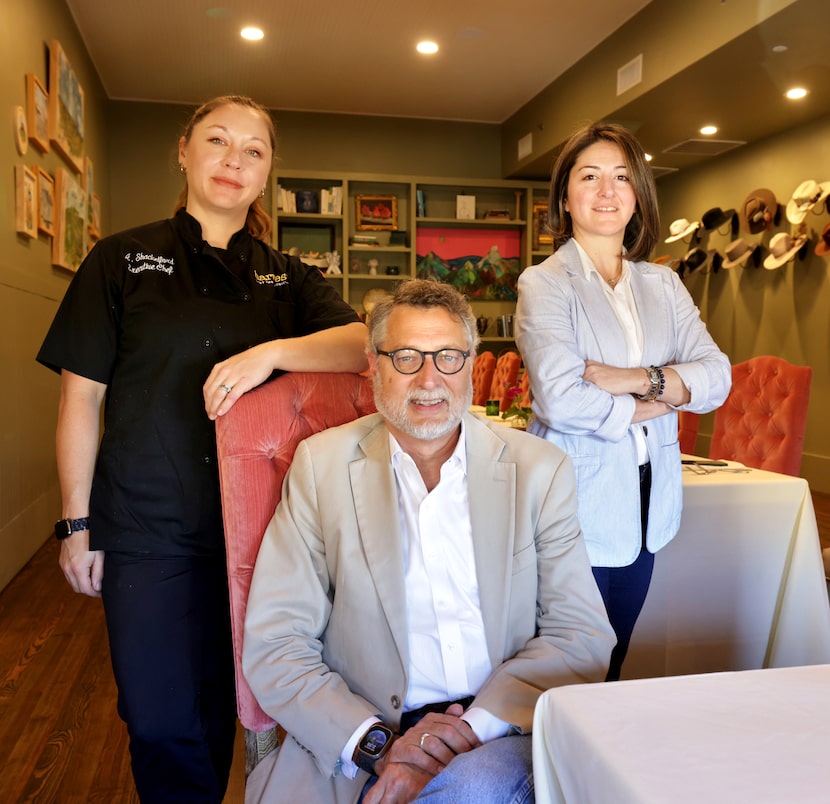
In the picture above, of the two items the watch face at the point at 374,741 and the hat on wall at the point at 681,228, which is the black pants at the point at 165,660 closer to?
the watch face at the point at 374,741

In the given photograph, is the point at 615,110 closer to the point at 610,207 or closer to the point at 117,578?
the point at 610,207

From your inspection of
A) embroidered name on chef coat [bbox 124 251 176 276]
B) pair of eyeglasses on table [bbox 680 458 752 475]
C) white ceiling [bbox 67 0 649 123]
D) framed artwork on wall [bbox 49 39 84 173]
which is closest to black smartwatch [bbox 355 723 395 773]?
embroidered name on chef coat [bbox 124 251 176 276]

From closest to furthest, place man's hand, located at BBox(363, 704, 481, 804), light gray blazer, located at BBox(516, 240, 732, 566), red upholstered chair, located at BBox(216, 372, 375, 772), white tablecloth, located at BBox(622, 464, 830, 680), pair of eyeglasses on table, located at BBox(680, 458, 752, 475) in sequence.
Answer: man's hand, located at BBox(363, 704, 481, 804) < red upholstered chair, located at BBox(216, 372, 375, 772) < light gray blazer, located at BBox(516, 240, 732, 566) < white tablecloth, located at BBox(622, 464, 830, 680) < pair of eyeglasses on table, located at BBox(680, 458, 752, 475)

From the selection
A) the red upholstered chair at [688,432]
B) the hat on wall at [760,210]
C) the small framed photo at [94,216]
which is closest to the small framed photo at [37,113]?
the small framed photo at [94,216]

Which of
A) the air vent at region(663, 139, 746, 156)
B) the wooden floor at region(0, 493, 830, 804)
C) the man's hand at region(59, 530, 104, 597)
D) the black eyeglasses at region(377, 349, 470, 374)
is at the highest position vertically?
the air vent at region(663, 139, 746, 156)

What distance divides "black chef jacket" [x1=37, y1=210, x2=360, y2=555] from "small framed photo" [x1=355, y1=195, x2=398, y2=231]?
627 centimetres

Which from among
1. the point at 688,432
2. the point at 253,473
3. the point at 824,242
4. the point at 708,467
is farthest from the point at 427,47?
the point at 253,473

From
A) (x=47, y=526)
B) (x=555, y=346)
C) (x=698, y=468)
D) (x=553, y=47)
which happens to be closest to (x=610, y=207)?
(x=555, y=346)

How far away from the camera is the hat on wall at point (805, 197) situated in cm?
562

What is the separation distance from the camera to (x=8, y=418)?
11.8 ft

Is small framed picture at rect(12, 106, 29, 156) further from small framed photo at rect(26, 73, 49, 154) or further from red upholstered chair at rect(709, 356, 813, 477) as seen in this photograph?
red upholstered chair at rect(709, 356, 813, 477)

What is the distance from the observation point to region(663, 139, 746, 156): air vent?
6.44 metres

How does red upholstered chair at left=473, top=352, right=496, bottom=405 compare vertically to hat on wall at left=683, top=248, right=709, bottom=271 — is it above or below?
below

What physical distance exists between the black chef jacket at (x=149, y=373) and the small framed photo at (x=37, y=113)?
118 inches
